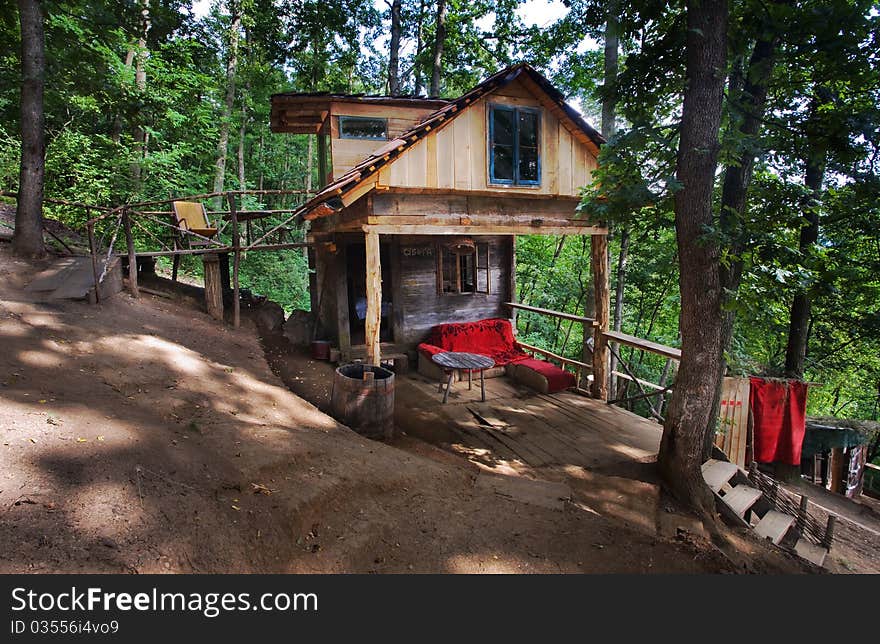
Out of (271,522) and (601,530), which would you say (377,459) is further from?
(601,530)

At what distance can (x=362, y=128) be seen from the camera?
9773mm

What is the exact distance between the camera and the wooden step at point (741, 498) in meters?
5.16

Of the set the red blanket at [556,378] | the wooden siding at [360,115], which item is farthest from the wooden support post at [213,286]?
the red blanket at [556,378]

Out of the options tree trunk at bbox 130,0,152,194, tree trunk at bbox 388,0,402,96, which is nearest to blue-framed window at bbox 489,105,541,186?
tree trunk at bbox 388,0,402,96

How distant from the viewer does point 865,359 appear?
42.5ft

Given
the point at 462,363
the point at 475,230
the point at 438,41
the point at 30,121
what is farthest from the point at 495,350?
the point at 438,41

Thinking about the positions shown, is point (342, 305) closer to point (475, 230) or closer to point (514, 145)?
point (475, 230)

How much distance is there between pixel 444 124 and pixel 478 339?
196 inches

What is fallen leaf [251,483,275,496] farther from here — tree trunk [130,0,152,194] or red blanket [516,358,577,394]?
tree trunk [130,0,152,194]

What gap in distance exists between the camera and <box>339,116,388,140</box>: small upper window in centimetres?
962

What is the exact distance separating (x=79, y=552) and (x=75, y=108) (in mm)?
15767

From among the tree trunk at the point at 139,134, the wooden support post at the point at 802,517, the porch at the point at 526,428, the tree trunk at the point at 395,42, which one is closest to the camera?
the wooden support post at the point at 802,517

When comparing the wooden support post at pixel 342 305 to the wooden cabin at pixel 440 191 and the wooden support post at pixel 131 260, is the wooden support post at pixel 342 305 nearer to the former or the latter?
the wooden cabin at pixel 440 191

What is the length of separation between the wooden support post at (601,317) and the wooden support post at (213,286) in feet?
28.9
